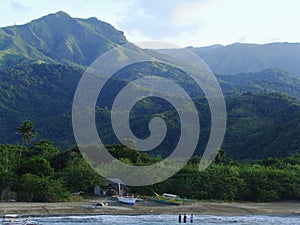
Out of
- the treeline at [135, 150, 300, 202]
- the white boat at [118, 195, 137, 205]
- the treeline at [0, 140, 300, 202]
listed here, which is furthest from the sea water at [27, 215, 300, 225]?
the treeline at [135, 150, 300, 202]

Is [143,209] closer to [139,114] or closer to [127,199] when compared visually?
[127,199]

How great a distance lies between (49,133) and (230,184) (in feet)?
266

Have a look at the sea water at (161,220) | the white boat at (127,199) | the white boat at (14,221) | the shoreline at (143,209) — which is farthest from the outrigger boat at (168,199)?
the white boat at (14,221)

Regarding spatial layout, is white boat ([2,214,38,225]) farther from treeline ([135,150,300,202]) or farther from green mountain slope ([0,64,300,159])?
green mountain slope ([0,64,300,159])

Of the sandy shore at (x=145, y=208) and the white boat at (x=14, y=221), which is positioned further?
the sandy shore at (x=145, y=208)

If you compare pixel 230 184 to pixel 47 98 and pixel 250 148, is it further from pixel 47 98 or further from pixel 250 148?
pixel 47 98

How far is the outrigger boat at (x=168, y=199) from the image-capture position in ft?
163

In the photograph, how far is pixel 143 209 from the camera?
46.5m

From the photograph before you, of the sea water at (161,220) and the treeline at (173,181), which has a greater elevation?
the treeline at (173,181)

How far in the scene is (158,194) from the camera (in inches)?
2114

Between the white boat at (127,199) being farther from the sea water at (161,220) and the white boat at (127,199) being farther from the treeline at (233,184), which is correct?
the treeline at (233,184)

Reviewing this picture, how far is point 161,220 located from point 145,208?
621 cm

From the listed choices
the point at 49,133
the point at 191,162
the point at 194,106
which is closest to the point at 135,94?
the point at 194,106

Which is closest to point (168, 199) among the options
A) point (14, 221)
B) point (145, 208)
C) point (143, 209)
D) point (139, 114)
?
point (145, 208)
